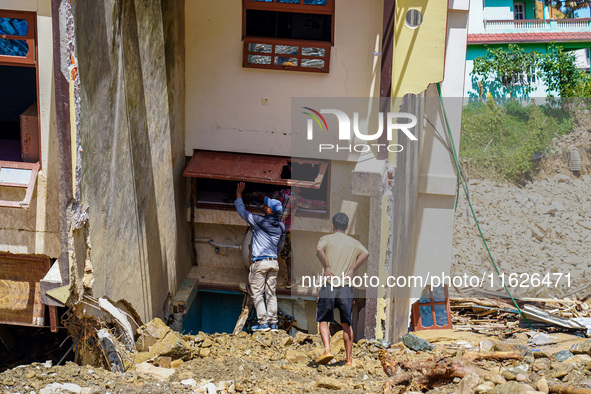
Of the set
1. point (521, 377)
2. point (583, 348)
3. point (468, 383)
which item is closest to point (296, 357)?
point (468, 383)

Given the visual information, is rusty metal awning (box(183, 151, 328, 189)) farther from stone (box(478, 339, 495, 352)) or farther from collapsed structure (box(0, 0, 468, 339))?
stone (box(478, 339, 495, 352))

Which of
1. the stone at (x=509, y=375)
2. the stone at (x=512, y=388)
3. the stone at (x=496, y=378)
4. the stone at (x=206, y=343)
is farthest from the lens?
the stone at (x=206, y=343)

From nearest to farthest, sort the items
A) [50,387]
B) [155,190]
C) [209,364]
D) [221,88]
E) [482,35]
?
[50,387]
[209,364]
[155,190]
[221,88]
[482,35]

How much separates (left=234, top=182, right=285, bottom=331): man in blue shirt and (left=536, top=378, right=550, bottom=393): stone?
3.84 metres

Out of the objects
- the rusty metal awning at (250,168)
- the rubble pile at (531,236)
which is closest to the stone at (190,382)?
the rusty metal awning at (250,168)

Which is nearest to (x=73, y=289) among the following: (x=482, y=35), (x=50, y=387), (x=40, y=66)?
(x=50, y=387)

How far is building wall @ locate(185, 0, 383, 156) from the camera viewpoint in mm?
10117

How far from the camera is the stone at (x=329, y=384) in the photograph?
747 cm

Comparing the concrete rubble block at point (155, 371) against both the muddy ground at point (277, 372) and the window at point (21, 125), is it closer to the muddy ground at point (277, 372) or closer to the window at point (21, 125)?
the muddy ground at point (277, 372)

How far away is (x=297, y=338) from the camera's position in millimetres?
9664

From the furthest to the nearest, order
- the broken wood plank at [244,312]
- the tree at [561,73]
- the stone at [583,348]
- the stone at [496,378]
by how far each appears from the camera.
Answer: the tree at [561,73] < the broken wood plank at [244,312] < the stone at [583,348] < the stone at [496,378]

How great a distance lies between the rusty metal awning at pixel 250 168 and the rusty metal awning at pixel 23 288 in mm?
2549

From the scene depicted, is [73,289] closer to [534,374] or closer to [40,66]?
[40,66]

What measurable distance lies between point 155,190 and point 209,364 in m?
2.43
